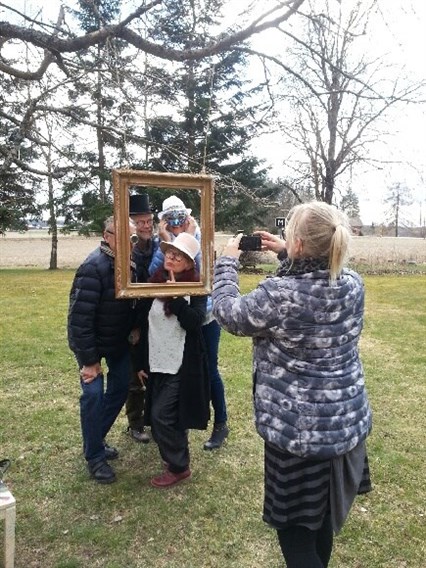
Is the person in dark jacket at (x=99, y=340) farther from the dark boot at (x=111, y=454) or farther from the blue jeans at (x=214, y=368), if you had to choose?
the blue jeans at (x=214, y=368)

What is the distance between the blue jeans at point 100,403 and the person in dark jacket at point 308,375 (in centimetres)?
157

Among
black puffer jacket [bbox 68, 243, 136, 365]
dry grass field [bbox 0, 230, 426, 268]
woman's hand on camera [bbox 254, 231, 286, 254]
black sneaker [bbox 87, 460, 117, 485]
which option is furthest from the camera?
dry grass field [bbox 0, 230, 426, 268]

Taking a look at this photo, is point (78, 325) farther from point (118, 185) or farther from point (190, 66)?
point (190, 66)

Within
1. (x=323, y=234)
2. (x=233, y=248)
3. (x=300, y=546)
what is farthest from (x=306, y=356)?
(x=300, y=546)

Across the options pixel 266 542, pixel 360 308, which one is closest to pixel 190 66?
pixel 360 308

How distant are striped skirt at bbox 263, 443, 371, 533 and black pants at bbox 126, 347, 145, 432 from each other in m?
2.14

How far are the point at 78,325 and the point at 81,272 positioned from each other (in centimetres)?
32

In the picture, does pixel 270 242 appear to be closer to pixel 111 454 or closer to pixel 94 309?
pixel 94 309

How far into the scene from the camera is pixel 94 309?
10.1 ft

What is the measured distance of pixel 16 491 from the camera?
3.27m

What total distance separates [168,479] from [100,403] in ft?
2.15

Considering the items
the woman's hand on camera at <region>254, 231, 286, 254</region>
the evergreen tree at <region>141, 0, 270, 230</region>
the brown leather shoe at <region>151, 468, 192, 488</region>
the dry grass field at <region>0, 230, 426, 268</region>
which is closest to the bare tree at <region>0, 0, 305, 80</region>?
the evergreen tree at <region>141, 0, 270, 230</region>

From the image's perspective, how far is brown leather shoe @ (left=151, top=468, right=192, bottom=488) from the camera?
3.29m

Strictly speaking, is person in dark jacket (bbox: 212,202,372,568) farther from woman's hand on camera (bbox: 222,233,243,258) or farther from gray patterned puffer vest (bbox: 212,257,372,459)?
woman's hand on camera (bbox: 222,233,243,258)
